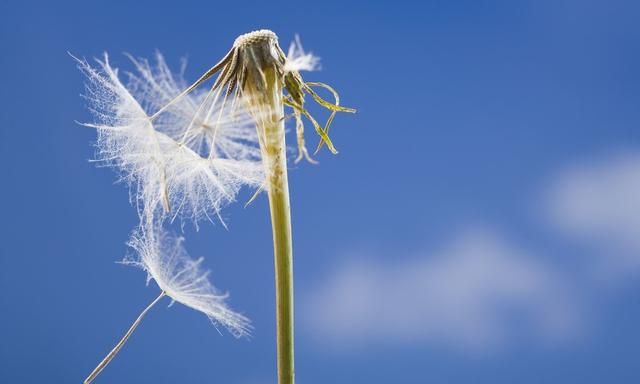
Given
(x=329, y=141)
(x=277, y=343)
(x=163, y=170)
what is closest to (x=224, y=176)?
(x=163, y=170)

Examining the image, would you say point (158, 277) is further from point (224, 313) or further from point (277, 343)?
point (277, 343)

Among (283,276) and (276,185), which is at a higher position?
(276,185)

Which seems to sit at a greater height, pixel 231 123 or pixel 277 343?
pixel 231 123

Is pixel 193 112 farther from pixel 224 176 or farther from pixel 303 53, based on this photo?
pixel 303 53

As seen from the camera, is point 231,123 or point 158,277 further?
point 158,277

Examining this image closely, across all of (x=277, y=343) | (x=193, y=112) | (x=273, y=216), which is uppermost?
(x=193, y=112)

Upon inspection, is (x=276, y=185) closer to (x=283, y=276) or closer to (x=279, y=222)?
(x=279, y=222)

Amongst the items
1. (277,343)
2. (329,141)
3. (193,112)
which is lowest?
(277,343)

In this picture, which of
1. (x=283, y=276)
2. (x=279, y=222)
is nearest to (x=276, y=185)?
(x=279, y=222)

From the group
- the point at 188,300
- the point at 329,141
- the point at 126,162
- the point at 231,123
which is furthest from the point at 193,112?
the point at 188,300
